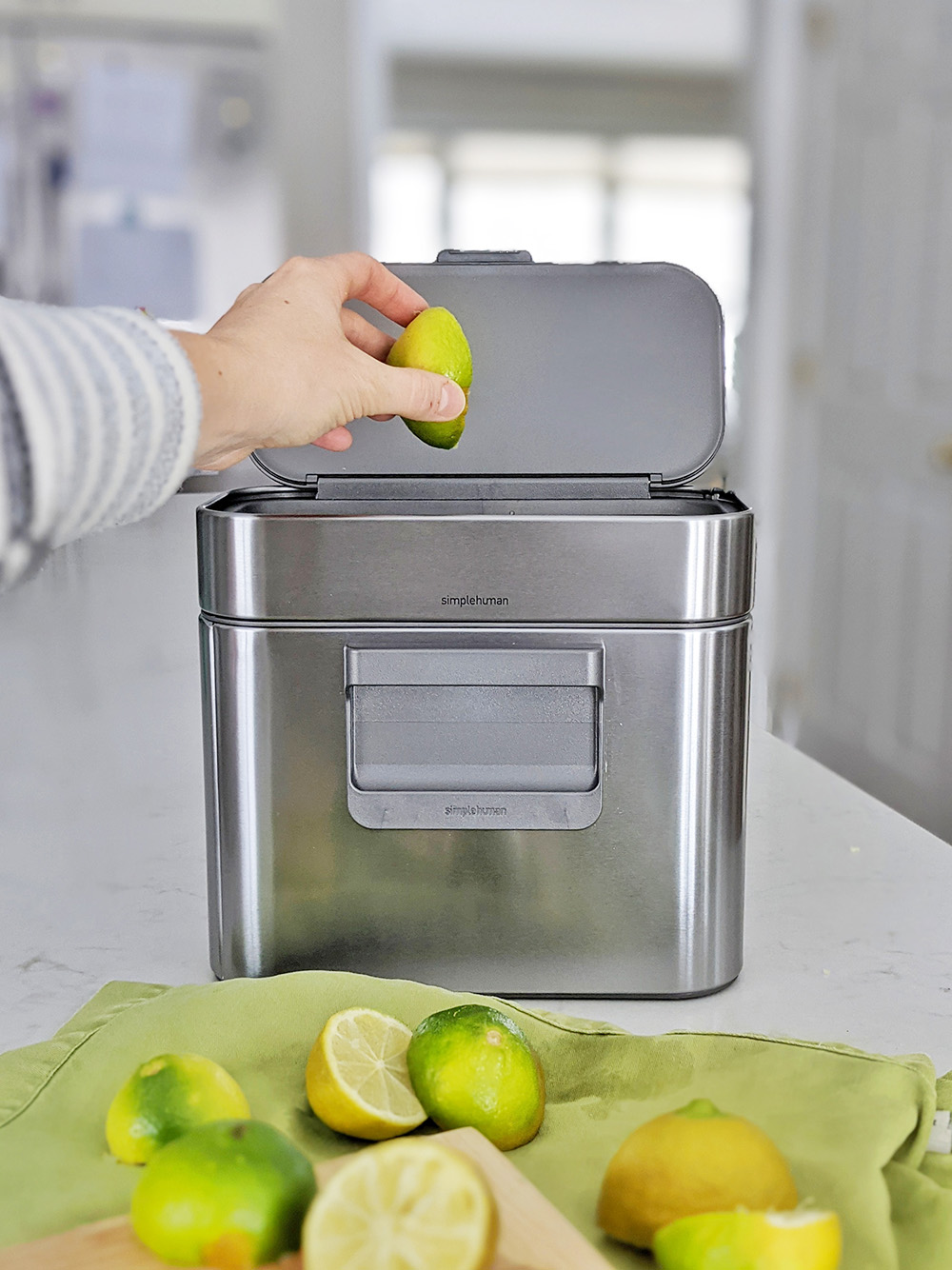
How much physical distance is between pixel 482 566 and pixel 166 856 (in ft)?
1.48

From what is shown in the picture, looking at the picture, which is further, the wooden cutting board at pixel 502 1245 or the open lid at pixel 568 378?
the open lid at pixel 568 378

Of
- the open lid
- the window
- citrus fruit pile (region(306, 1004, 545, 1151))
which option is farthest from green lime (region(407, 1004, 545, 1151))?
the window

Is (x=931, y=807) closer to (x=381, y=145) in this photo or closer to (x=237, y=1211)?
(x=381, y=145)

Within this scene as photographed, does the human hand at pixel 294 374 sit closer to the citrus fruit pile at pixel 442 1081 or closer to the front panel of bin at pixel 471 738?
the front panel of bin at pixel 471 738

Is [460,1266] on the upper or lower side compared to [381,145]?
lower

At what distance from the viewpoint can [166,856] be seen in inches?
39.8

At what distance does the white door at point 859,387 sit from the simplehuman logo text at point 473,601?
2225 mm

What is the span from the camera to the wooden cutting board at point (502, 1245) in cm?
49

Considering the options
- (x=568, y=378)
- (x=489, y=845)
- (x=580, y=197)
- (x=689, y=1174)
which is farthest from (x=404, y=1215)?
(x=580, y=197)

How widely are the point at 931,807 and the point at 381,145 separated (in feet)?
7.32

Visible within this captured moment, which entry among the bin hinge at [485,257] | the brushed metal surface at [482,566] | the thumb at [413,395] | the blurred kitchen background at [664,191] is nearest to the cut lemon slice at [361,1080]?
the brushed metal surface at [482,566]

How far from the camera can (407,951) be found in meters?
0.75

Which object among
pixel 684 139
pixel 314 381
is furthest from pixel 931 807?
pixel 314 381

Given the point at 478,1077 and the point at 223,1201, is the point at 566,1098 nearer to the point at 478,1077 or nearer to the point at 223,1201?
the point at 478,1077
